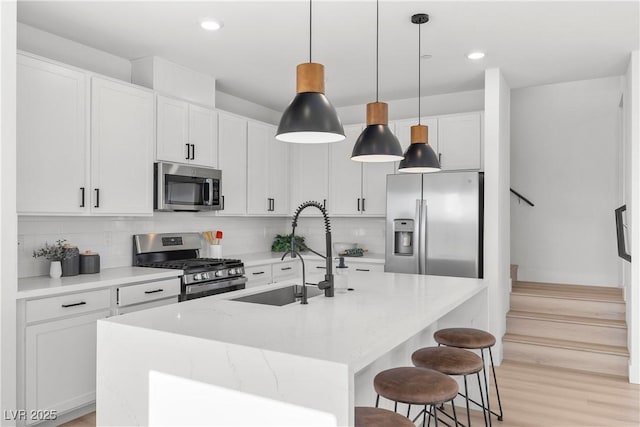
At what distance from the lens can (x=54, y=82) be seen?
10.4 ft

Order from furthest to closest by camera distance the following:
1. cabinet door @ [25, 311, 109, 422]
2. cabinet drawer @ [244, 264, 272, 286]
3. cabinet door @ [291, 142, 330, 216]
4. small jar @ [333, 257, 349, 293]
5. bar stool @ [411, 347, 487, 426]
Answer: cabinet door @ [291, 142, 330, 216] → cabinet drawer @ [244, 264, 272, 286] → cabinet door @ [25, 311, 109, 422] → small jar @ [333, 257, 349, 293] → bar stool @ [411, 347, 487, 426]

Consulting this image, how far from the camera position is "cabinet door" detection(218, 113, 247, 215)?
15.4 feet

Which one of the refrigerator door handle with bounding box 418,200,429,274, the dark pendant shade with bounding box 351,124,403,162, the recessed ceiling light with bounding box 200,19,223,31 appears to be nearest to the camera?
the dark pendant shade with bounding box 351,124,403,162

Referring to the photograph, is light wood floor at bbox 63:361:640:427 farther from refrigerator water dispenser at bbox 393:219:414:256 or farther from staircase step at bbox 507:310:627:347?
refrigerator water dispenser at bbox 393:219:414:256

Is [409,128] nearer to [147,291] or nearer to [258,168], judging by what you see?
[258,168]

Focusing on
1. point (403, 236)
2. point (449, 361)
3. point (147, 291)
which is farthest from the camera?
point (403, 236)

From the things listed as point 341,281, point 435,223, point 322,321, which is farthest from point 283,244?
point 322,321

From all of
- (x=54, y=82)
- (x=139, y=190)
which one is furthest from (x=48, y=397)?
(x=54, y=82)

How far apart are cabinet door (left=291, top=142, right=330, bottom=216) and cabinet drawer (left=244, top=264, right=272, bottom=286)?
111 centimetres

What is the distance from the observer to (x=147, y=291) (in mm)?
3510

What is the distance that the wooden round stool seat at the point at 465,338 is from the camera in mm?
2705

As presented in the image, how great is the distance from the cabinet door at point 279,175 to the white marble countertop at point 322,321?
275 centimetres

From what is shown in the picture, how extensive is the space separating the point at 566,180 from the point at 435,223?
2.47 m

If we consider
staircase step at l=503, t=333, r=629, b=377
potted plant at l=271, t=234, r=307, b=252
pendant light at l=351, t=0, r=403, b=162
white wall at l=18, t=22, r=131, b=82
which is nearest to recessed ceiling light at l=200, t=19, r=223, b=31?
white wall at l=18, t=22, r=131, b=82
